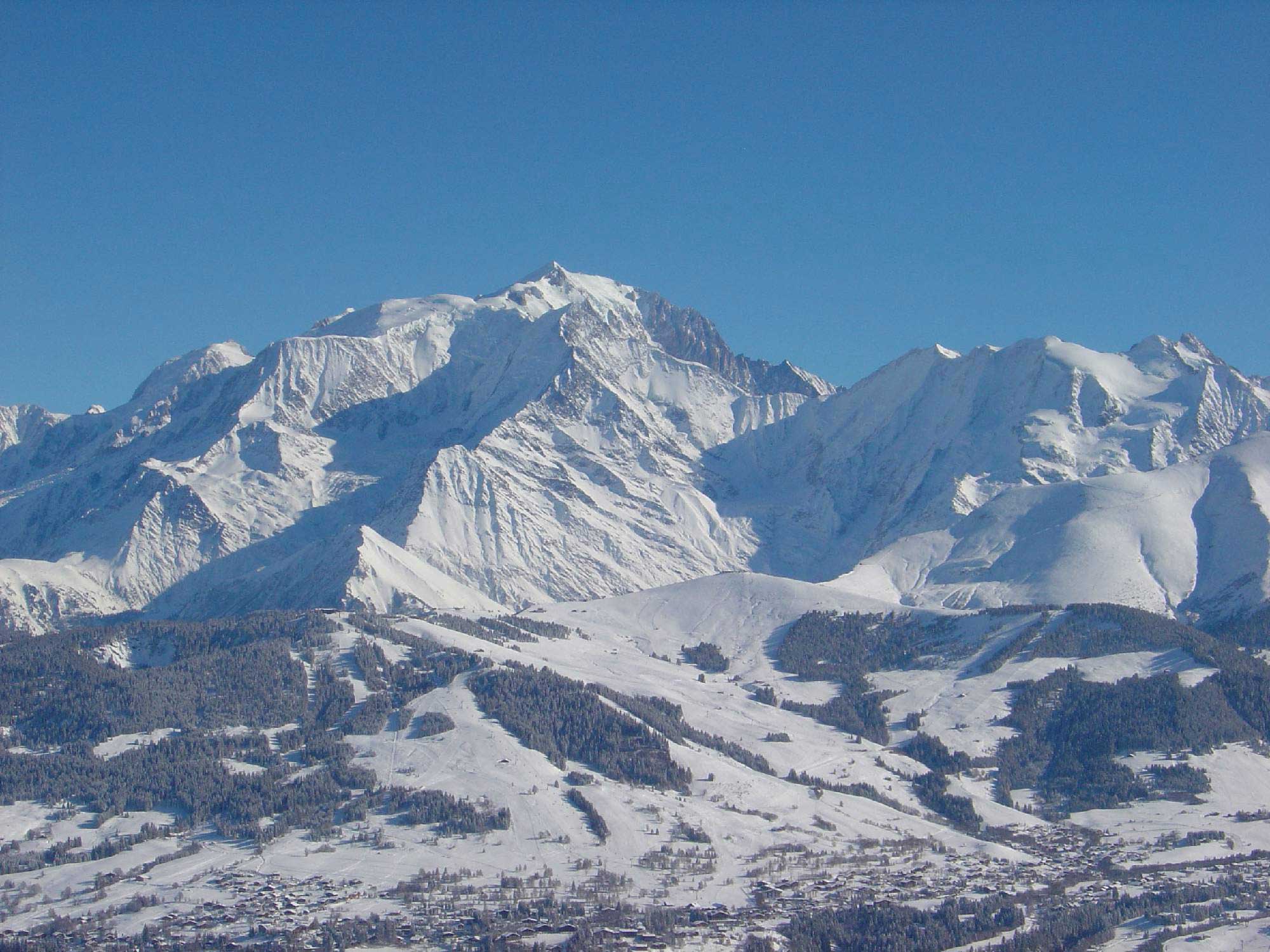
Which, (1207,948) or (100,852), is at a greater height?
(100,852)

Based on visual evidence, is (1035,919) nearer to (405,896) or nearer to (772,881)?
(772,881)

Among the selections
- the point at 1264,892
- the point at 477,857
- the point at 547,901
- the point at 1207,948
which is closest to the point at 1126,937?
the point at 1207,948

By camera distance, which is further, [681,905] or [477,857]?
[477,857]

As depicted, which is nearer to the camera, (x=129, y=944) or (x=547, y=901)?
(x=129, y=944)

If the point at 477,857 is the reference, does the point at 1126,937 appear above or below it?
below

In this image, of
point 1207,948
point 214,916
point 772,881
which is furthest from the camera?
point 772,881

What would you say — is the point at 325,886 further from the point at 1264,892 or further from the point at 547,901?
the point at 1264,892

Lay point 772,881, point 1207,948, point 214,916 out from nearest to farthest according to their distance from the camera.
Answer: point 1207,948
point 214,916
point 772,881

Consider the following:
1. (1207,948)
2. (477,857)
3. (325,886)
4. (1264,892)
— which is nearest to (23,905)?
(325,886)
